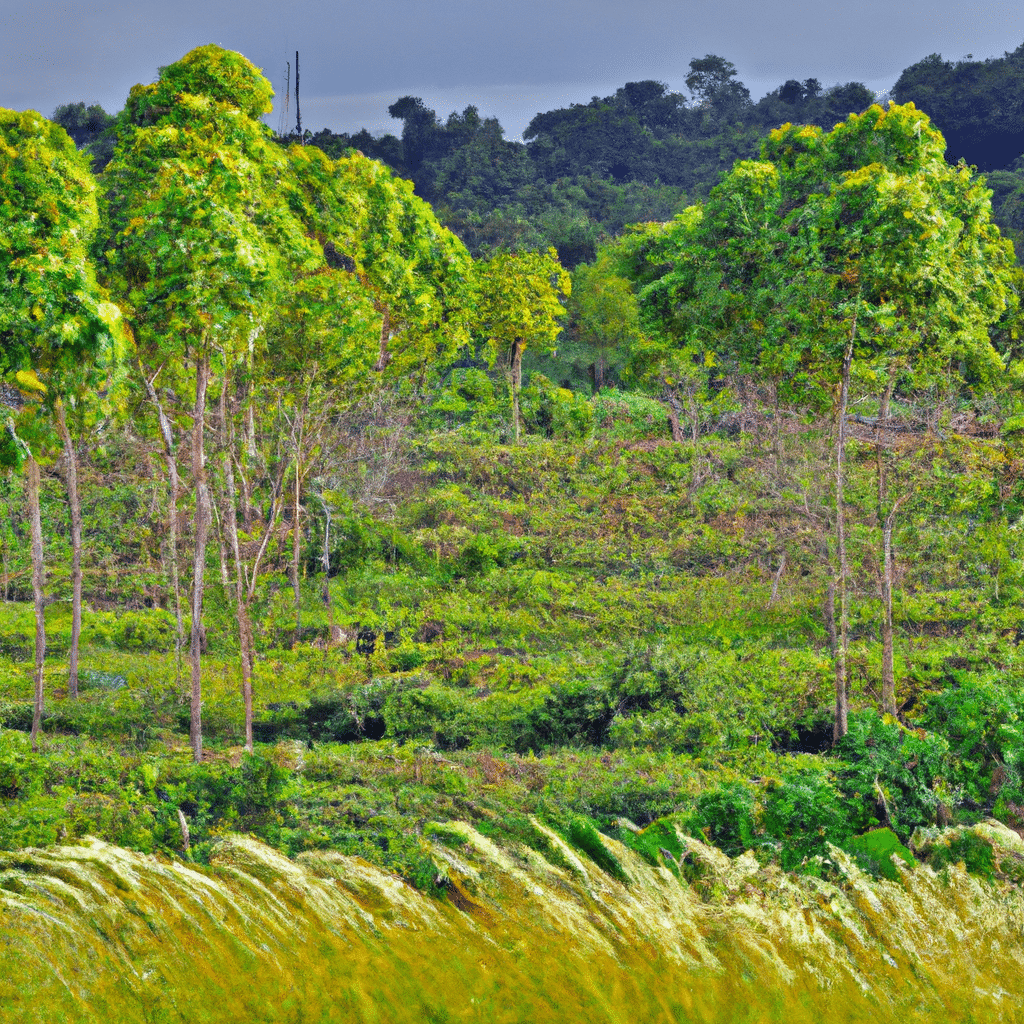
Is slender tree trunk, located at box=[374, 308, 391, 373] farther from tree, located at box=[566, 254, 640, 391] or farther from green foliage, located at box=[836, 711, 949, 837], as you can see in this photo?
tree, located at box=[566, 254, 640, 391]

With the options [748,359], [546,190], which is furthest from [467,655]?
[546,190]

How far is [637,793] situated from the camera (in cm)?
691

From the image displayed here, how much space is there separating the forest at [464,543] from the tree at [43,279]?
29 mm

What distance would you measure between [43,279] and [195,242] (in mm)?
1161

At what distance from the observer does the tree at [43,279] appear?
5945 millimetres

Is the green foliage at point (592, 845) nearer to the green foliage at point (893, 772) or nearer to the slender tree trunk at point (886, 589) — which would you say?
the green foliage at point (893, 772)

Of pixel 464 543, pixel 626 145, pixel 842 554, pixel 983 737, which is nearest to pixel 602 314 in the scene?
pixel 464 543

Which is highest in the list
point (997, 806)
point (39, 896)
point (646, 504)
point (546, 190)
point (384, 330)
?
point (546, 190)

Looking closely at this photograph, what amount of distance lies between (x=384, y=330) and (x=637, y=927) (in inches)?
519

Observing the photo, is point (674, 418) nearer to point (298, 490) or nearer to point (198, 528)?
point (298, 490)

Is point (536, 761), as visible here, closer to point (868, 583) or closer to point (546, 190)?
point (868, 583)

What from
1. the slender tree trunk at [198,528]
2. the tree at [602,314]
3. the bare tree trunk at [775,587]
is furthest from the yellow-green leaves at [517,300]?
the slender tree trunk at [198,528]

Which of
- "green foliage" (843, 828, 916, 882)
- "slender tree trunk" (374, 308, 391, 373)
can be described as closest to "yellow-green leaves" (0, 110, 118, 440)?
"green foliage" (843, 828, 916, 882)

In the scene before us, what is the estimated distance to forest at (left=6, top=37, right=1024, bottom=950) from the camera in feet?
20.7
